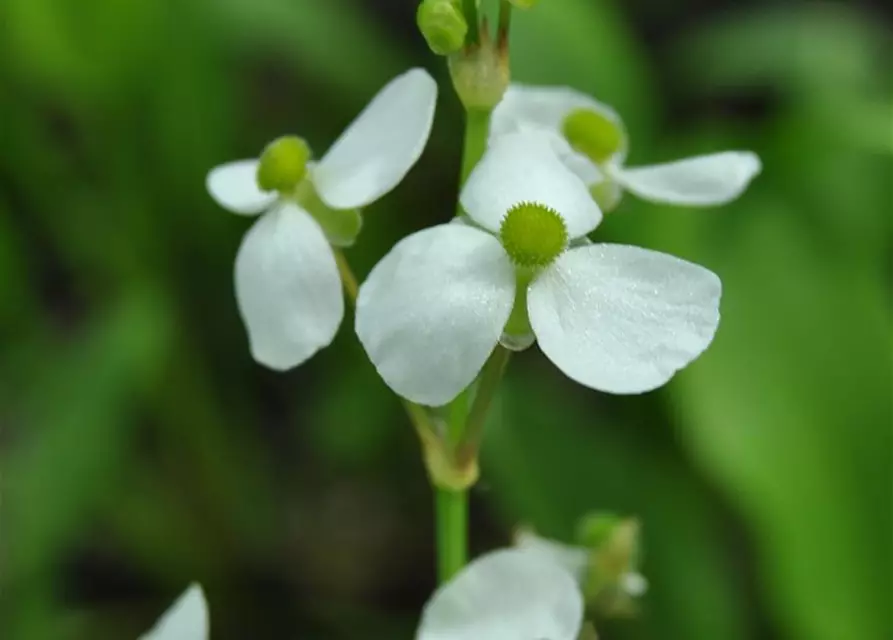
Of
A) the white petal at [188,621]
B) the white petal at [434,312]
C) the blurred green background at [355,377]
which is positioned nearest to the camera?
the white petal at [434,312]

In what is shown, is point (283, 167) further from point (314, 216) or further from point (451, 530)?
point (451, 530)

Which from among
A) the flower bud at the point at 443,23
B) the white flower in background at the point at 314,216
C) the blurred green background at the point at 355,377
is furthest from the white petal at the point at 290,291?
the blurred green background at the point at 355,377

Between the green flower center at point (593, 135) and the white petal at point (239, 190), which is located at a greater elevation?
the green flower center at point (593, 135)

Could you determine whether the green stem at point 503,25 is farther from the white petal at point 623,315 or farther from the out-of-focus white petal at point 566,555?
the out-of-focus white petal at point 566,555

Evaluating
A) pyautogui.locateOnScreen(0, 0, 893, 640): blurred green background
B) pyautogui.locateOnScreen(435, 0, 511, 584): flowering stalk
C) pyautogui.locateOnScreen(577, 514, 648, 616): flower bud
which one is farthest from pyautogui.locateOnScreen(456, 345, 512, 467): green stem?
pyautogui.locateOnScreen(0, 0, 893, 640): blurred green background

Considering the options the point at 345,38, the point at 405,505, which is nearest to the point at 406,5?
the point at 345,38

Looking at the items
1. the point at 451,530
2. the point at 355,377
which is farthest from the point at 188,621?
the point at 355,377

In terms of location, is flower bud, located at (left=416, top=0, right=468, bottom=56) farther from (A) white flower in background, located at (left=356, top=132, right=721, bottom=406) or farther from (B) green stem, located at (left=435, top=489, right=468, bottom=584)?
(B) green stem, located at (left=435, top=489, right=468, bottom=584)
